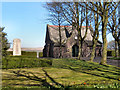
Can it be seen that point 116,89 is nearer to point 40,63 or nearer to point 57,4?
point 40,63

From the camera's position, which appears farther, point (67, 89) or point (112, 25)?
point (112, 25)

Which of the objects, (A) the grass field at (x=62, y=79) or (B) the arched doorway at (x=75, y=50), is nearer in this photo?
(A) the grass field at (x=62, y=79)

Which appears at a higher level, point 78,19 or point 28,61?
point 78,19

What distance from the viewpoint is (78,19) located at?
19375 mm

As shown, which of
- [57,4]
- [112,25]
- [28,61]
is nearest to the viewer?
[28,61]

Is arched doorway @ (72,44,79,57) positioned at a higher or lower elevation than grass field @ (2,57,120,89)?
higher

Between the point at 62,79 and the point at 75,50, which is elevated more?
the point at 75,50

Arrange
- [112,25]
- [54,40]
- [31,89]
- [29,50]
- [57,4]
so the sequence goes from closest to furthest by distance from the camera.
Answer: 1. [31,89]
2. [57,4]
3. [112,25]
4. [54,40]
5. [29,50]

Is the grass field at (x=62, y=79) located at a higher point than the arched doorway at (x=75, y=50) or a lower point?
lower

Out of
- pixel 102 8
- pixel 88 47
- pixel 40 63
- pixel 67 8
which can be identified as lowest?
pixel 40 63

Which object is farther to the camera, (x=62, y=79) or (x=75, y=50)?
(x=75, y=50)

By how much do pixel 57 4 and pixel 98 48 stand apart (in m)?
18.3

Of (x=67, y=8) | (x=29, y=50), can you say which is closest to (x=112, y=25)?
(x=67, y=8)

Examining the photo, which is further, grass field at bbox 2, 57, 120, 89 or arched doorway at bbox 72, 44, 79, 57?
arched doorway at bbox 72, 44, 79, 57
